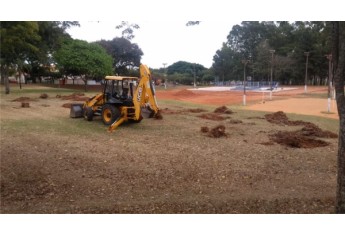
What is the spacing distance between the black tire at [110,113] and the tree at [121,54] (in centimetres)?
→ 3240

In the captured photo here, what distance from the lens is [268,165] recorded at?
26.8 ft

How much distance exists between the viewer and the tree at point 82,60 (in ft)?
124

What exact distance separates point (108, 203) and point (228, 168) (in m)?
3.19

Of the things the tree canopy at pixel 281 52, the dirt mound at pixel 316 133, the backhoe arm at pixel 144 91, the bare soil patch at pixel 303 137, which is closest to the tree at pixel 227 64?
the tree canopy at pixel 281 52

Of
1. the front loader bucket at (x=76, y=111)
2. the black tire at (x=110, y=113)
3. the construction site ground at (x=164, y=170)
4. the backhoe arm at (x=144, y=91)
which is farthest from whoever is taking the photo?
the front loader bucket at (x=76, y=111)

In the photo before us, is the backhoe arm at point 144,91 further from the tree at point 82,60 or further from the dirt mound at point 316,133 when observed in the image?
the tree at point 82,60

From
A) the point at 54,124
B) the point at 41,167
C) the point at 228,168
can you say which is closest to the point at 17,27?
the point at 41,167

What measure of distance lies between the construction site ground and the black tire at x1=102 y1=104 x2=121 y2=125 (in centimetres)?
57

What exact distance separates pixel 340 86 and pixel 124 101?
10.2 metres

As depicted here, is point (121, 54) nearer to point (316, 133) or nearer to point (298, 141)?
point (316, 133)

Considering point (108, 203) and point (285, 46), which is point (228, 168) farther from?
point (285, 46)

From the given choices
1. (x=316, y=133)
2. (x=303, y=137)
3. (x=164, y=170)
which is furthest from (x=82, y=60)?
(x=164, y=170)

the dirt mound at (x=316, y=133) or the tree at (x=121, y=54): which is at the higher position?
the tree at (x=121, y=54)

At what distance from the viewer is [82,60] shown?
38062mm
